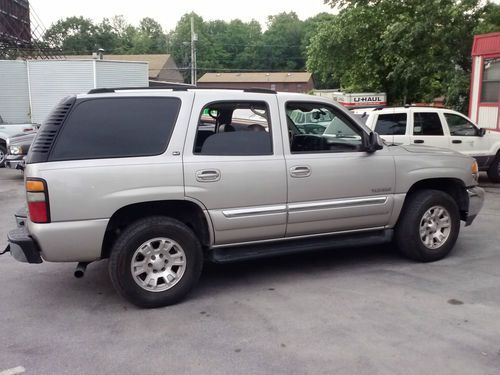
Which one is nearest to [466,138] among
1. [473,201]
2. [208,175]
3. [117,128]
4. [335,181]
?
[473,201]

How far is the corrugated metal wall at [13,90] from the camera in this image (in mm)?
20375

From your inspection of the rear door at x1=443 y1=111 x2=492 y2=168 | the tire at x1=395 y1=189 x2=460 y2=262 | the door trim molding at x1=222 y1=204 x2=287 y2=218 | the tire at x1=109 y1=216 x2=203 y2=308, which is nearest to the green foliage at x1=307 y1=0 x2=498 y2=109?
the rear door at x1=443 y1=111 x2=492 y2=168

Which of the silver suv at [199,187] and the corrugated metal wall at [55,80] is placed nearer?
the silver suv at [199,187]

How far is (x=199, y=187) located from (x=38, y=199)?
132 cm

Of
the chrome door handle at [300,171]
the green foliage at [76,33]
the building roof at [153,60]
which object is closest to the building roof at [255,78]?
the building roof at [153,60]

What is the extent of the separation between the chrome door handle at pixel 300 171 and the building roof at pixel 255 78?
7333cm

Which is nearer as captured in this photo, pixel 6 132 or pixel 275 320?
pixel 275 320

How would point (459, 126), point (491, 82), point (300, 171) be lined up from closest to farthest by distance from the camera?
point (300, 171) → point (459, 126) → point (491, 82)

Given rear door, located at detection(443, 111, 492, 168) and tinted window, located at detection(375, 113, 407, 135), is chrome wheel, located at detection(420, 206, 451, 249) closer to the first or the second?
tinted window, located at detection(375, 113, 407, 135)

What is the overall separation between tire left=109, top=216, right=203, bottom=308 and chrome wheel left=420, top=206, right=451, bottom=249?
8.34 feet

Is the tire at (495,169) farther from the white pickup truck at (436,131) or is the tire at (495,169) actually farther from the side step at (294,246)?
the side step at (294,246)

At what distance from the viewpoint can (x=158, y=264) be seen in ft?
14.8

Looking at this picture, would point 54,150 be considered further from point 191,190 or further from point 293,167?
point 293,167

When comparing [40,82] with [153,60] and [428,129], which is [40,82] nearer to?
[428,129]
